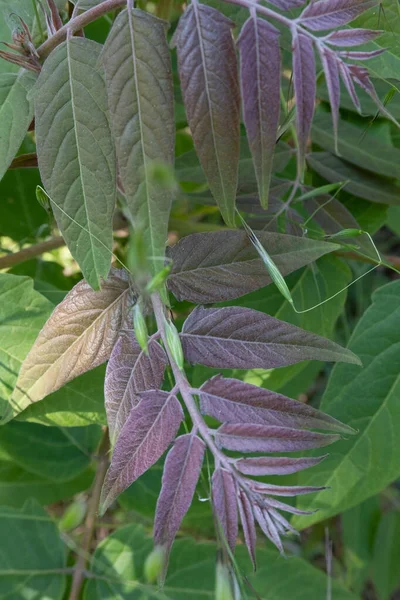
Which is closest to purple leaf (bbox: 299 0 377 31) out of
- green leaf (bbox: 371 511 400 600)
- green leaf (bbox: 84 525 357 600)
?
green leaf (bbox: 84 525 357 600)

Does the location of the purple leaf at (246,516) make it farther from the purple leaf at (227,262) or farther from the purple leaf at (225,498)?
the purple leaf at (227,262)

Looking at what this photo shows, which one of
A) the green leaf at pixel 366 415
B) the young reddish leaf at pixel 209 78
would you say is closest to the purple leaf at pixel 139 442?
the young reddish leaf at pixel 209 78

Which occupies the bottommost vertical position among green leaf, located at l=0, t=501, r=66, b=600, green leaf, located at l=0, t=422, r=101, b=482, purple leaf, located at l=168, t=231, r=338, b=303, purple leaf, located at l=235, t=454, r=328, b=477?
green leaf, located at l=0, t=501, r=66, b=600

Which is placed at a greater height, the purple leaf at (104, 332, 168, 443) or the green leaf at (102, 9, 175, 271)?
the green leaf at (102, 9, 175, 271)

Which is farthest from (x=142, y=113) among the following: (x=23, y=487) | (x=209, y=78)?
(x=23, y=487)

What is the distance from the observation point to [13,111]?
61 centimetres

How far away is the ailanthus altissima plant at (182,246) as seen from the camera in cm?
44

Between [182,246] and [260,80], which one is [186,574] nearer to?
[182,246]

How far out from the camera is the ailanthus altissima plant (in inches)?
17.5

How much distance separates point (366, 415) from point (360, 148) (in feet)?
1.23

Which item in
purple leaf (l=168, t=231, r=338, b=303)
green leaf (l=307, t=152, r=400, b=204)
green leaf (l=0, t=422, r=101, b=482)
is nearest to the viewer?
purple leaf (l=168, t=231, r=338, b=303)

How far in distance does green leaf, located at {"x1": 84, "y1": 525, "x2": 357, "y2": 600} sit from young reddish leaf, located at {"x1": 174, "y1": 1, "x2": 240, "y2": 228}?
63 cm

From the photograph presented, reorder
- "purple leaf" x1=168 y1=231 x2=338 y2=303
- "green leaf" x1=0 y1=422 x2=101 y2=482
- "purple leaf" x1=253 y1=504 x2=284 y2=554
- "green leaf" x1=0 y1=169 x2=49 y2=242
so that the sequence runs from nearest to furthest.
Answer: "purple leaf" x1=253 y1=504 x2=284 y2=554 < "purple leaf" x1=168 y1=231 x2=338 y2=303 < "green leaf" x1=0 y1=422 x2=101 y2=482 < "green leaf" x1=0 y1=169 x2=49 y2=242

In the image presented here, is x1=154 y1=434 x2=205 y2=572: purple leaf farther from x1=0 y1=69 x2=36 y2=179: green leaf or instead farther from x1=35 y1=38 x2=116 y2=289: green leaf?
x1=0 y1=69 x2=36 y2=179: green leaf
